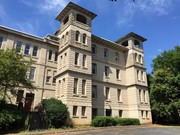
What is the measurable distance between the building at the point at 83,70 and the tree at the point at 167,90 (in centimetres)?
232

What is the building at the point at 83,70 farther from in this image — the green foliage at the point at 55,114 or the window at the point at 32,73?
the green foliage at the point at 55,114

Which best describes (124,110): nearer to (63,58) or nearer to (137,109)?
(137,109)

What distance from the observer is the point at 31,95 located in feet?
85.3

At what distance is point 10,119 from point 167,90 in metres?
24.2

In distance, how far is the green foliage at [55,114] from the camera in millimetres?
19000

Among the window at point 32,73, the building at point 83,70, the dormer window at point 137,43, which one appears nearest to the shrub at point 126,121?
the building at point 83,70

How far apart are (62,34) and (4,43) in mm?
8903

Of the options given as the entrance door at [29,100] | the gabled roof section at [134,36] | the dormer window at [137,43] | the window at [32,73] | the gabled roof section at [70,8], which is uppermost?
the gabled roof section at [70,8]

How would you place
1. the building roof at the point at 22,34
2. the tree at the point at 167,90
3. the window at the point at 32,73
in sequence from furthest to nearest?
the tree at the point at 167,90
the window at the point at 32,73
the building roof at the point at 22,34

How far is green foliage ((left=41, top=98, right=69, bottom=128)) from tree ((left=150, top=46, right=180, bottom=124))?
694 inches

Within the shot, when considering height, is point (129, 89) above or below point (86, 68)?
below

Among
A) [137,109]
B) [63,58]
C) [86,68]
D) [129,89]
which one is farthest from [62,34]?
[137,109]

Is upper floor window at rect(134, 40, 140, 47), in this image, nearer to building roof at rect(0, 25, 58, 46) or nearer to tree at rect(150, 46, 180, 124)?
tree at rect(150, 46, 180, 124)

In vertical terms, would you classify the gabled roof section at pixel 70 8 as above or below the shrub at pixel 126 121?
above
